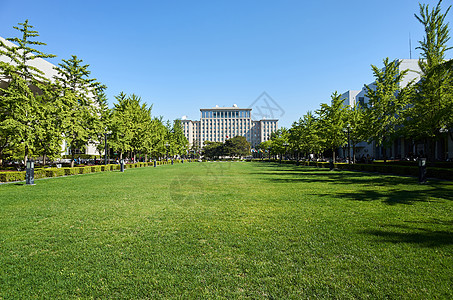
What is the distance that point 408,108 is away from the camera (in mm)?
21734

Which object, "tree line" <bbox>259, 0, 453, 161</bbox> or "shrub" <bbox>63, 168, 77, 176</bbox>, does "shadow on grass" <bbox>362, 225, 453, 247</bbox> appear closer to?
"tree line" <bbox>259, 0, 453, 161</bbox>

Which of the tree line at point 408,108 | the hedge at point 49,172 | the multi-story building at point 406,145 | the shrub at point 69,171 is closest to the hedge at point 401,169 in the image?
the tree line at point 408,108

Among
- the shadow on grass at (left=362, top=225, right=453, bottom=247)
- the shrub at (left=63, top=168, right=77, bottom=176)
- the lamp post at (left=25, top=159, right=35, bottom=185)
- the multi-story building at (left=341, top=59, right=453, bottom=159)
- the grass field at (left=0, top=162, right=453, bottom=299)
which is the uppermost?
the multi-story building at (left=341, top=59, right=453, bottom=159)

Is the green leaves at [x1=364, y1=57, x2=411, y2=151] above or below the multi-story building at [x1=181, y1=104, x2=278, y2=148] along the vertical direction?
below

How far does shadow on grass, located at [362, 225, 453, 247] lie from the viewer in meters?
4.44

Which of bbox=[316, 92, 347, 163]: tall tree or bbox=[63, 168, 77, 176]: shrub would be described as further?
bbox=[316, 92, 347, 163]: tall tree

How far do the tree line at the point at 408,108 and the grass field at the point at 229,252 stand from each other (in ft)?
30.4

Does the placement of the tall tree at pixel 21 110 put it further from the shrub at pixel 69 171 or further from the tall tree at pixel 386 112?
the tall tree at pixel 386 112

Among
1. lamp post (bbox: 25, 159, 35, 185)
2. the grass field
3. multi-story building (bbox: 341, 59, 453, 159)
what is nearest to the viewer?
the grass field

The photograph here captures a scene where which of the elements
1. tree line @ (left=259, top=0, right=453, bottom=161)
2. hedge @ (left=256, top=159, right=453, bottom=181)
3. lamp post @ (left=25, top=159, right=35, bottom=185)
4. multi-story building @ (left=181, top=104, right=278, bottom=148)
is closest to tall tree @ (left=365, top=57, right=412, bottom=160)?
tree line @ (left=259, top=0, right=453, bottom=161)

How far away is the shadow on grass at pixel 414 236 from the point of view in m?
4.44

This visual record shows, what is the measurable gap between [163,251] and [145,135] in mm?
42476

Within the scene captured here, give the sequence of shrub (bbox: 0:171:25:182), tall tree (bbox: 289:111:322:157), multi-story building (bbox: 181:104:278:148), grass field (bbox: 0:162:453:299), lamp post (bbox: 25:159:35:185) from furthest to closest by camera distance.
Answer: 1. multi-story building (bbox: 181:104:278:148)
2. tall tree (bbox: 289:111:322:157)
3. shrub (bbox: 0:171:25:182)
4. lamp post (bbox: 25:159:35:185)
5. grass field (bbox: 0:162:453:299)

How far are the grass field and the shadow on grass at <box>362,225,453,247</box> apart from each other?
0.8 inches
